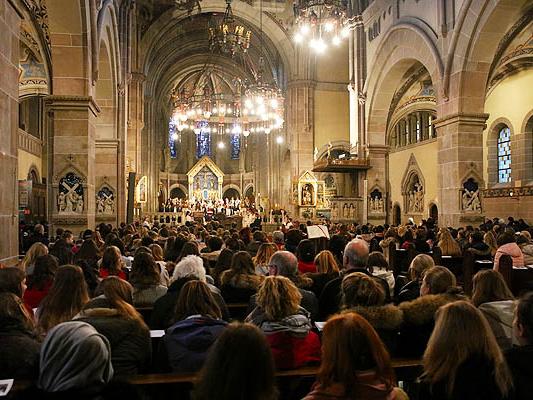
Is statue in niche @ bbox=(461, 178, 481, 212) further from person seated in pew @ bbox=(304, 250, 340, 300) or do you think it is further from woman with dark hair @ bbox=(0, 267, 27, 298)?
woman with dark hair @ bbox=(0, 267, 27, 298)

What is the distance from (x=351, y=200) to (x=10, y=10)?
50.2 feet

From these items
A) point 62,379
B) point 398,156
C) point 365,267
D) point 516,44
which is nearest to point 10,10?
point 365,267

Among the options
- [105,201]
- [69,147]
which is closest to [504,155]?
[105,201]

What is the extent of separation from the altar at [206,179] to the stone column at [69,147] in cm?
3340

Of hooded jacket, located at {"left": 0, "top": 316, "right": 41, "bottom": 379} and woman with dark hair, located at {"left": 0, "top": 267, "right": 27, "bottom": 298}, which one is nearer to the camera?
hooded jacket, located at {"left": 0, "top": 316, "right": 41, "bottom": 379}

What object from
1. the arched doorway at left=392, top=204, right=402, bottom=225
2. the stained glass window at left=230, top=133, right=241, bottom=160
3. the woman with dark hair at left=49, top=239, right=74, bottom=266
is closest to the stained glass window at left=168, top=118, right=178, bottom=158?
the stained glass window at left=230, top=133, right=241, bottom=160

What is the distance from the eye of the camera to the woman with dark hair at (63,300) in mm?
3432

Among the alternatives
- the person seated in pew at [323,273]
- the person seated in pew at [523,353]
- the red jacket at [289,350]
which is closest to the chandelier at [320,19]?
the person seated in pew at [323,273]

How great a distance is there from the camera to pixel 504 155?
20.4 metres

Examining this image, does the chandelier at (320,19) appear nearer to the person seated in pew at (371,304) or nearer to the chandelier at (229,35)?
the chandelier at (229,35)

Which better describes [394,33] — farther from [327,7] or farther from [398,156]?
[398,156]

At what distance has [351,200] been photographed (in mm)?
20219

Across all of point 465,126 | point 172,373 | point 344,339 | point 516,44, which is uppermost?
point 516,44

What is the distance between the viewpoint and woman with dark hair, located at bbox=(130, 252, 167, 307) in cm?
498
